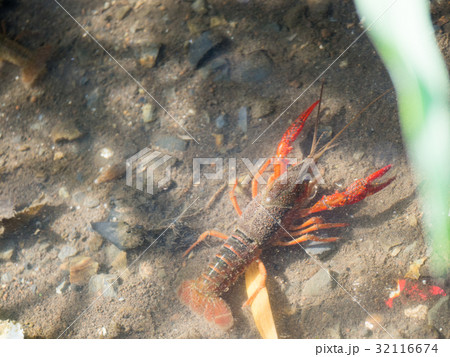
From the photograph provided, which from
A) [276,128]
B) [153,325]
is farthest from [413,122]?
[153,325]

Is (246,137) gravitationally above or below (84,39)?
below

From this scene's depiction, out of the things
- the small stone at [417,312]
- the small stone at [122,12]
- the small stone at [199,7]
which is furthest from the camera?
the small stone at [122,12]

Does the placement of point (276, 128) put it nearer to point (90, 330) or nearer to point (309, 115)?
point (309, 115)

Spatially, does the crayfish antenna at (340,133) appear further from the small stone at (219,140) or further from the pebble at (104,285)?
the pebble at (104,285)

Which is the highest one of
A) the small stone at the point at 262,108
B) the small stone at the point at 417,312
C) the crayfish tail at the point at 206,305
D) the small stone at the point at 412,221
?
the small stone at the point at 262,108

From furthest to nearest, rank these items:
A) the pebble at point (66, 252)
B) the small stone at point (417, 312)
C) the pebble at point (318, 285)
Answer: the pebble at point (66, 252) → the pebble at point (318, 285) → the small stone at point (417, 312)

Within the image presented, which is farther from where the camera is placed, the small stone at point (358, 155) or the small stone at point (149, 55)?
the small stone at point (149, 55)

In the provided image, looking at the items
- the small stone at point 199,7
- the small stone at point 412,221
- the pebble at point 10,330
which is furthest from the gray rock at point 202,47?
the pebble at point 10,330

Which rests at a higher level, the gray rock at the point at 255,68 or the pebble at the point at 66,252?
the gray rock at the point at 255,68
